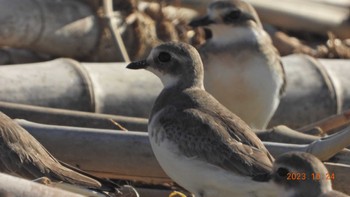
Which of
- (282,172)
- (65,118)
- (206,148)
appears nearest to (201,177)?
(206,148)

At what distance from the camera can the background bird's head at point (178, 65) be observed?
8594mm

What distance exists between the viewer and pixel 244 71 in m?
10.8

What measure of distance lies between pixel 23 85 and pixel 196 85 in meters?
2.69

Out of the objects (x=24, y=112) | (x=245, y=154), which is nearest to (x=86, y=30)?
(x=24, y=112)

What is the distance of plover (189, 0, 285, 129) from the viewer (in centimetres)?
1079

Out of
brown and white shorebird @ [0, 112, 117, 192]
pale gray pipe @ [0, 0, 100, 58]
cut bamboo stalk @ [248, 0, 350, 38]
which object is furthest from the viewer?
cut bamboo stalk @ [248, 0, 350, 38]

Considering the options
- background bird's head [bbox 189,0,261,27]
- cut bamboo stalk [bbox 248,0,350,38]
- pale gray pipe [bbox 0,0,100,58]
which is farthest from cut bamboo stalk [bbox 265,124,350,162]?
cut bamboo stalk [bbox 248,0,350,38]

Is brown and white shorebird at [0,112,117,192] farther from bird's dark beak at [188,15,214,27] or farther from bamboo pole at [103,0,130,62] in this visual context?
bamboo pole at [103,0,130,62]

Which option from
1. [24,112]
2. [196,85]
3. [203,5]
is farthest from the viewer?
[203,5]

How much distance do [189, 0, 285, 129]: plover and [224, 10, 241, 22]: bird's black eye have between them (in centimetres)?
1

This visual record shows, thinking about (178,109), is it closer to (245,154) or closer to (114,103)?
(245,154)

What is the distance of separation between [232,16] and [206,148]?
3679mm

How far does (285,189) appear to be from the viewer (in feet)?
23.5

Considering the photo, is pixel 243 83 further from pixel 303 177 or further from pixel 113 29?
pixel 303 177
